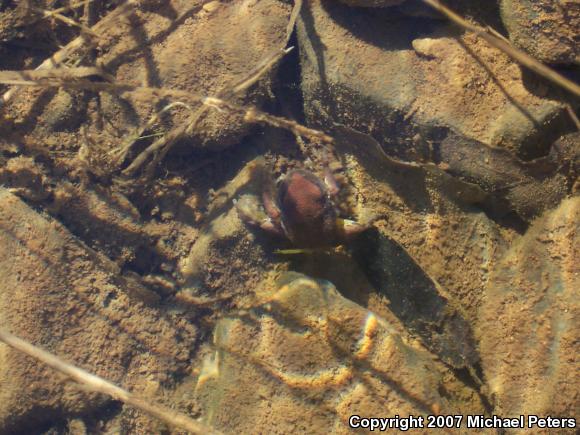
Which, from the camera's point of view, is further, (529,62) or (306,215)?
(306,215)

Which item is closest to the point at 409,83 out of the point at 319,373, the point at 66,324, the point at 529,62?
the point at 529,62

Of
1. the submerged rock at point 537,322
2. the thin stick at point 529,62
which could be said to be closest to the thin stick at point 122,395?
the submerged rock at point 537,322

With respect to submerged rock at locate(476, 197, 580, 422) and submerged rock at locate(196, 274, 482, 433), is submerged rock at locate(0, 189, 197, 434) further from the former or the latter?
submerged rock at locate(476, 197, 580, 422)

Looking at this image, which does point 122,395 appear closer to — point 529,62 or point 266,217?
point 266,217

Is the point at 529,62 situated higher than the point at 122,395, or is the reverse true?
the point at 529,62

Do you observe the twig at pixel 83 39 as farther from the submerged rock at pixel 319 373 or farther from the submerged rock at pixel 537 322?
the submerged rock at pixel 537 322

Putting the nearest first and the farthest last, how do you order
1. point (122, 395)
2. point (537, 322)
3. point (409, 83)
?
point (122, 395)
point (537, 322)
point (409, 83)

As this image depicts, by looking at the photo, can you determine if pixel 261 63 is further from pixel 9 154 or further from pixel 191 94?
pixel 9 154
